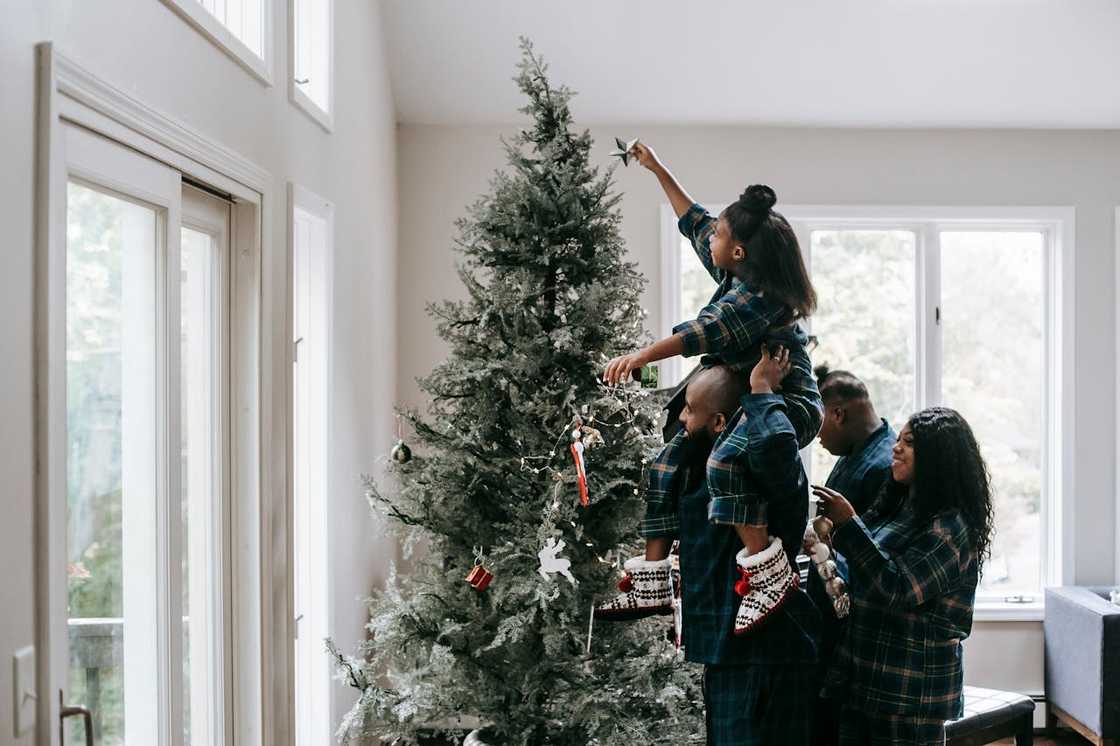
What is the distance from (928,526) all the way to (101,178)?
172 cm

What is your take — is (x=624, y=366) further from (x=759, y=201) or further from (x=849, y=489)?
(x=849, y=489)

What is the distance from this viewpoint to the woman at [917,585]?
2.13 meters

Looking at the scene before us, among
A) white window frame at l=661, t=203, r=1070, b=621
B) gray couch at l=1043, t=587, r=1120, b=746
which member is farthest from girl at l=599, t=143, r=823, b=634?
gray couch at l=1043, t=587, r=1120, b=746

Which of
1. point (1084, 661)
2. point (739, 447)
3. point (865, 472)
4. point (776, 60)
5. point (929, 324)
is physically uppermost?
point (776, 60)

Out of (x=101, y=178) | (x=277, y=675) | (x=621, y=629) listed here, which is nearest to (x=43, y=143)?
(x=101, y=178)

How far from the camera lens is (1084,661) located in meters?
3.78

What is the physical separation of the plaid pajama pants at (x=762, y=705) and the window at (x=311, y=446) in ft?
4.65

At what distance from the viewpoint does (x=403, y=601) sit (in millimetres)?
2654

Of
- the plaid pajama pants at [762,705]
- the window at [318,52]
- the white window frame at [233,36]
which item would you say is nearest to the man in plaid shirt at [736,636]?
the plaid pajama pants at [762,705]

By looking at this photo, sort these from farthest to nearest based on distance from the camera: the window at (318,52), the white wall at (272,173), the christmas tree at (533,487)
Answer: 1. the window at (318,52)
2. the christmas tree at (533,487)
3. the white wall at (272,173)

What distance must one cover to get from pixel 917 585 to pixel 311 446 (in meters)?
1.68

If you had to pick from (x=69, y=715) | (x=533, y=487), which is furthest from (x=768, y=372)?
(x=69, y=715)

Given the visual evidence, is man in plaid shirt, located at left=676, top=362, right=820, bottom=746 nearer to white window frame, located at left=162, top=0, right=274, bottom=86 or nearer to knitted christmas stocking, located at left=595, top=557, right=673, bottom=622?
knitted christmas stocking, located at left=595, top=557, right=673, bottom=622

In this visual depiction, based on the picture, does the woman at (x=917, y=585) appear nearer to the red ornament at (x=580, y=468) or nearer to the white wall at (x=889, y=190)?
the red ornament at (x=580, y=468)
